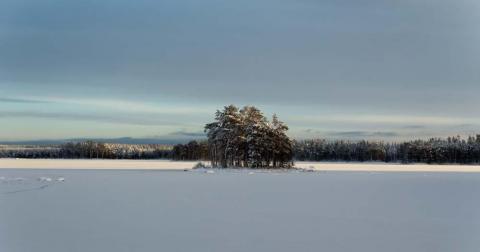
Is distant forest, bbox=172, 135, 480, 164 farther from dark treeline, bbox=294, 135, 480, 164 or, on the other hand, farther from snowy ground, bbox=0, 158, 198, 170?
snowy ground, bbox=0, 158, 198, 170

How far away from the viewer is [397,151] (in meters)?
168

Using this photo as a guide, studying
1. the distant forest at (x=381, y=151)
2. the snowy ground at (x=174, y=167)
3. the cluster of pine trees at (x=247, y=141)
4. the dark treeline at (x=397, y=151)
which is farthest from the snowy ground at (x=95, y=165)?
the dark treeline at (x=397, y=151)

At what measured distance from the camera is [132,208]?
16.9m

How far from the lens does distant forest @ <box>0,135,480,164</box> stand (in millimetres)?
139125

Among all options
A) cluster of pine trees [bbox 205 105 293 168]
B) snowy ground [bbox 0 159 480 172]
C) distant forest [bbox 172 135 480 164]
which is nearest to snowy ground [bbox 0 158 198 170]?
snowy ground [bbox 0 159 480 172]

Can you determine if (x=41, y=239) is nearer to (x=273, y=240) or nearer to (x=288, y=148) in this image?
(x=273, y=240)

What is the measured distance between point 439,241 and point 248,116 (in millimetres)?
54706

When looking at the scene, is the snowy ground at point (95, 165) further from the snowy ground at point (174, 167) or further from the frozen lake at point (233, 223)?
the frozen lake at point (233, 223)

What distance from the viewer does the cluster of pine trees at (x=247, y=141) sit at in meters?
62.0

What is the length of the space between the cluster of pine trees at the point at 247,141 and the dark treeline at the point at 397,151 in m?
81.5

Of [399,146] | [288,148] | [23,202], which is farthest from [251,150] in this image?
[399,146]

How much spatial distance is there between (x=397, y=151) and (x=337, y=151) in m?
20.0

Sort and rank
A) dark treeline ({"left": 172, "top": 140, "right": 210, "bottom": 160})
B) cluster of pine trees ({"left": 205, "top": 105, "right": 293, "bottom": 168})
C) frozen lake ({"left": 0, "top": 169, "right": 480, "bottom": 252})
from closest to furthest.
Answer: frozen lake ({"left": 0, "top": 169, "right": 480, "bottom": 252}), cluster of pine trees ({"left": 205, "top": 105, "right": 293, "bottom": 168}), dark treeline ({"left": 172, "top": 140, "right": 210, "bottom": 160})

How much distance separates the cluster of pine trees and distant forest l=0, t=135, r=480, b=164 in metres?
55.2
